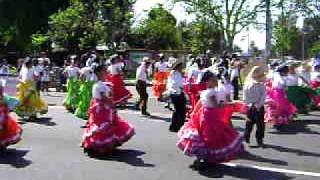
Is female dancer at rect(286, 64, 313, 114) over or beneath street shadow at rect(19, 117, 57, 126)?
over

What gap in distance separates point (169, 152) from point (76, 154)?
5.70 ft

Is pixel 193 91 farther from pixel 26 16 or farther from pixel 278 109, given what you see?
pixel 26 16

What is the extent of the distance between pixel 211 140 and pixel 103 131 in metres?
2.23

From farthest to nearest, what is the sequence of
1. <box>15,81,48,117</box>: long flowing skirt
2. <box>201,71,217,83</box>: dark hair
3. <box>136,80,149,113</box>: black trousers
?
1. <box>136,80,149,113</box>: black trousers
2. <box>15,81,48,117</box>: long flowing skirt
3. <box>201,71,217,83</box>: dark hair

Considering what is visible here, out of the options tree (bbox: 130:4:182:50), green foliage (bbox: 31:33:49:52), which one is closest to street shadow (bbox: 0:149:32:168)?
green foliage (bbox: 31:33:49:52)

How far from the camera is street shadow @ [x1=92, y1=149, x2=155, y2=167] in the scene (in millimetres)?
11164

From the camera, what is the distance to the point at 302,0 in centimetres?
3741

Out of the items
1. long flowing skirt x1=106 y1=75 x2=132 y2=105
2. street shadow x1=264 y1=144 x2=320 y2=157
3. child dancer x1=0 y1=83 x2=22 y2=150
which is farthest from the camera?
long flowing skirt x1=106 y1=75 x2=132 y2=105

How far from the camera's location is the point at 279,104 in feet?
50.6

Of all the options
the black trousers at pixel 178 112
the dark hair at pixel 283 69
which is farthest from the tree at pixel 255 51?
the black trousers at pixel 178 112

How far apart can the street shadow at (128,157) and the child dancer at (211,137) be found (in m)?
1.07

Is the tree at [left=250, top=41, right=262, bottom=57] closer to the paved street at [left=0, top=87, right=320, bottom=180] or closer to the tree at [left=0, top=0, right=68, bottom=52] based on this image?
the tree at [left=0, top=0, right=68, bottom=52]

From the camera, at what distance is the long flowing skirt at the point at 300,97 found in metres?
17.4

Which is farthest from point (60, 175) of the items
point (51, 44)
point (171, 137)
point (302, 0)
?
point (51, 44)
